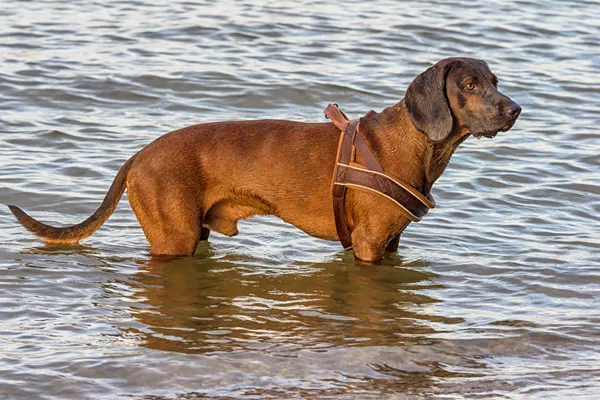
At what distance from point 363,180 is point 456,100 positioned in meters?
0.79

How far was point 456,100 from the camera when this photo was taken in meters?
6.87

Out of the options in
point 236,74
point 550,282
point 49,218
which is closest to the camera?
point 550,282

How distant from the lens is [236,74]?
1323 centimetres

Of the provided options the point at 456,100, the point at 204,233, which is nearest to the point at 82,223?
the point at 204,233

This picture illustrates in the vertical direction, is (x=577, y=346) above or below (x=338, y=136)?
below

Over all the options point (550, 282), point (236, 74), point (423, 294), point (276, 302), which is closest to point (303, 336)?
point (276, 302)

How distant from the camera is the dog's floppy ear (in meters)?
6.85

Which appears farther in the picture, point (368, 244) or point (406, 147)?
point (368, 244)

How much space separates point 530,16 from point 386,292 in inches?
438

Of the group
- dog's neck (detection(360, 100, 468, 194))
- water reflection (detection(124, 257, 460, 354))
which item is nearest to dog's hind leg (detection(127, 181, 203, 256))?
water reflection (detection(124, 257, 460, 354))

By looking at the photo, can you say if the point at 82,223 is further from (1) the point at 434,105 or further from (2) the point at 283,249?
(1) the point at 434,105

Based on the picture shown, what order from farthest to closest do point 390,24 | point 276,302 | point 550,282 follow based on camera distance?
point 390,24
point 550,282
point 276,302

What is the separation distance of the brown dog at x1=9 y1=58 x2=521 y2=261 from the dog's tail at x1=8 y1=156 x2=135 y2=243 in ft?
0.05

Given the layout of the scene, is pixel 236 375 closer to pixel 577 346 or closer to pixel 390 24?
pixel 577 346
